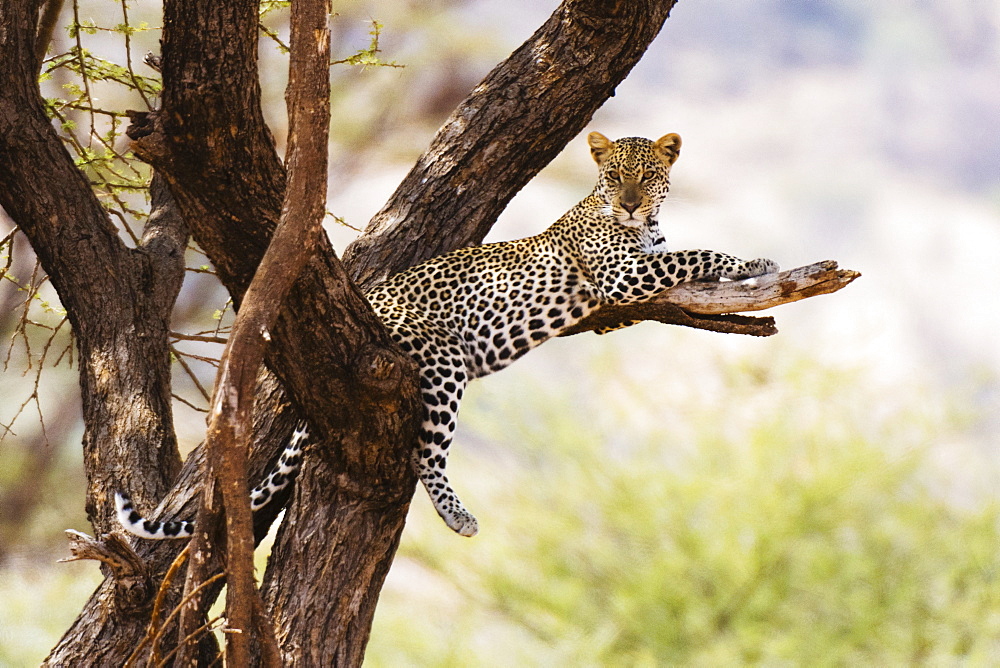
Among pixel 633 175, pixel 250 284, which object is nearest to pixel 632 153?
pixel 633 175

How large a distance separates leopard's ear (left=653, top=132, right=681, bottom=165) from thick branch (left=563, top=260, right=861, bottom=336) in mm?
888

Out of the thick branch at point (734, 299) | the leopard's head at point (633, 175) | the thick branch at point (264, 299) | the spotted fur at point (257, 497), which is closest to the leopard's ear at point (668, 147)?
the leopard's head at point (633, 175)

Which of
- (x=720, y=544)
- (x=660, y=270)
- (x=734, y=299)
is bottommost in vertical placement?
(x=734, y=299)

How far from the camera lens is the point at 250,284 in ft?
9.67

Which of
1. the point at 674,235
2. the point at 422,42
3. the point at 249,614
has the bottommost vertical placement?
the point at 249,614

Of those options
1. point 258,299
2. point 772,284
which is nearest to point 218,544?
point 258,299

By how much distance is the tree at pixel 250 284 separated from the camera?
10.3ft

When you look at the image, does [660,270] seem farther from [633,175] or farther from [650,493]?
[650,493]

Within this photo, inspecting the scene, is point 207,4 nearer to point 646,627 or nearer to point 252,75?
point 252,75

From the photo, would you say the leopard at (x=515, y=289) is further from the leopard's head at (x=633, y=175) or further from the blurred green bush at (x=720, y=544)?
the blurred green bush at (x=720, y=544)

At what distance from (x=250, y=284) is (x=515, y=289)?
5.54 feet

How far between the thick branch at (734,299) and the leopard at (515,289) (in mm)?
68

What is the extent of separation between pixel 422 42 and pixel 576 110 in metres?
11.1

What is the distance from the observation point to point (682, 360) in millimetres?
12133
